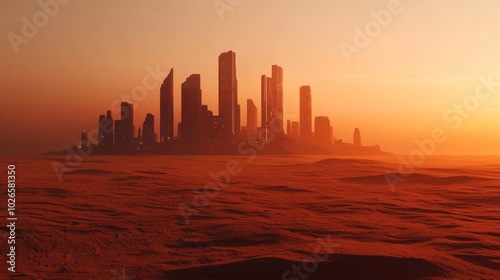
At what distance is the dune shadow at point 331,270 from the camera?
5.51 metres

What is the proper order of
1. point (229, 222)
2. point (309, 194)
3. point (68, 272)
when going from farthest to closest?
point (309, 194)
point (229, 222)
point (68, 272)

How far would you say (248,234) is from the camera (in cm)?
794

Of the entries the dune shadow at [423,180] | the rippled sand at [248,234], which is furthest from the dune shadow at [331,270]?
the dune shadow at [423,180]

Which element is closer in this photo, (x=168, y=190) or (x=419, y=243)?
(x=419, y=243)

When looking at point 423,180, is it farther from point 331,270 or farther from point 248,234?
point 331,270

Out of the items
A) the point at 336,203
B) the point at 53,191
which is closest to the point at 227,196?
the point at 336,203

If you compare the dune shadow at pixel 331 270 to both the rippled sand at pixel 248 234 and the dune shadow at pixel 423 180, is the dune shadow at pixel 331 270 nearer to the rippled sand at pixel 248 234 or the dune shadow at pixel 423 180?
the rippled sand at pixel 248 234

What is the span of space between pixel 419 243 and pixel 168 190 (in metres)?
9.07

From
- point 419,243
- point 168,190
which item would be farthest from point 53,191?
point 419,243

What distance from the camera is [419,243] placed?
7.36m

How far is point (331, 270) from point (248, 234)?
7.89 feet

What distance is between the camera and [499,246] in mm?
7203

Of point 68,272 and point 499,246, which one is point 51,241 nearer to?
point 68,272

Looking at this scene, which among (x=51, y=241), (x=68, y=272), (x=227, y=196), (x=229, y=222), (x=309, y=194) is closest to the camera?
(x=68, y=272)
